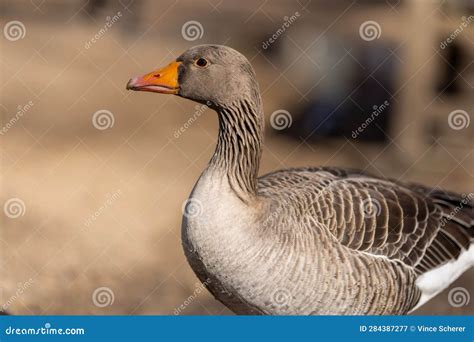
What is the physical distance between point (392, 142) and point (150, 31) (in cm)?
212

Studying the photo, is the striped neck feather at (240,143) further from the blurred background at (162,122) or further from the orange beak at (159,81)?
the blurred background at (162,122)

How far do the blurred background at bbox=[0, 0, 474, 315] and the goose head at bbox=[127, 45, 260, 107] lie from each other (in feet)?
2.09

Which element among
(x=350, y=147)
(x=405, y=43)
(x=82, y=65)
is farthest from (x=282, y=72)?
(x=82, y=65)

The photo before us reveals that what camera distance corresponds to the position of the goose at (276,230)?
3.24 metres

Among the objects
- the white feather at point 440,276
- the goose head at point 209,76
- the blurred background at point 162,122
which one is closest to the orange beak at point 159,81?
the goose head at point 209,76

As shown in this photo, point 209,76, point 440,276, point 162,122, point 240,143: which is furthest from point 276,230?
point 162,122

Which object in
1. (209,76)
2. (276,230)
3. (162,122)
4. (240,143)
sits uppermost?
(209,76)

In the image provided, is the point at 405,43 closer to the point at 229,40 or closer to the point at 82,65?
the point at 229,40

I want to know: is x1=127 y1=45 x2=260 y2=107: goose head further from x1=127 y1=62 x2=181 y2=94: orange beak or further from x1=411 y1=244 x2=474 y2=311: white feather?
x1=411 y1=244 x2=474 y2=311: white feather

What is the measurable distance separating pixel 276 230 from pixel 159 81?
77 cm

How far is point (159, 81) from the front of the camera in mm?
3311

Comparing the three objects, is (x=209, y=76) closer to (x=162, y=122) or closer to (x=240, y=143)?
(x=240, y=143)

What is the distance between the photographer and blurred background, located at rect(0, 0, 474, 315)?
4.86m

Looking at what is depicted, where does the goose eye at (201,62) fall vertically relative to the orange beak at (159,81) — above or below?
above
